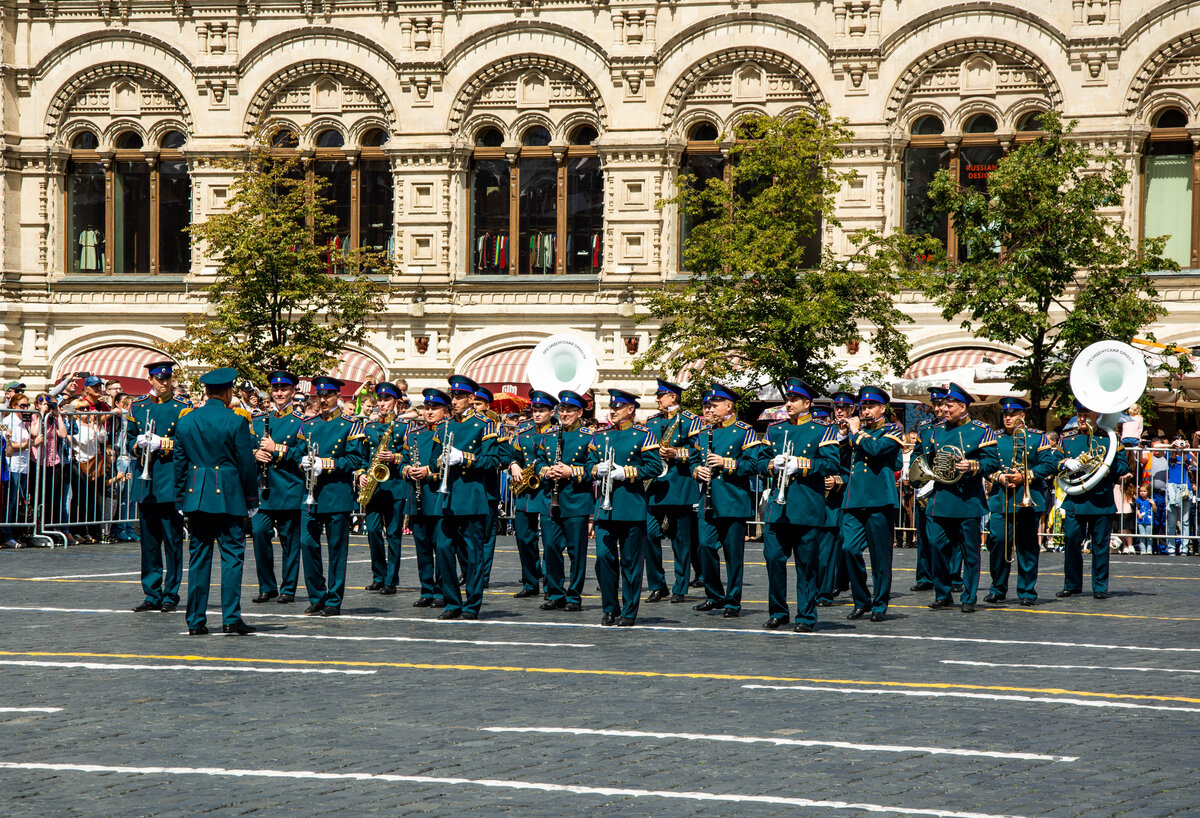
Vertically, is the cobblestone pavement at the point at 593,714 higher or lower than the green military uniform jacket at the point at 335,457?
lower

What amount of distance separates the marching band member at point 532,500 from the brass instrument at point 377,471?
4.24 ft

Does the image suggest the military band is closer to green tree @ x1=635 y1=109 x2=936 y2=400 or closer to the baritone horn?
the baritone horn

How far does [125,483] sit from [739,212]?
11.0 m

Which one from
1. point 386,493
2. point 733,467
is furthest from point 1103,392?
point 386,493

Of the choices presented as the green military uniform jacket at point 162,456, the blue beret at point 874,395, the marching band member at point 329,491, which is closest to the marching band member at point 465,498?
the marching band member at point 329,491

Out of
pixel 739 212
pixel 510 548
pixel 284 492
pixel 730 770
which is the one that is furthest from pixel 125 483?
pixel 730 770

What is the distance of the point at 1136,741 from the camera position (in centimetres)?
888

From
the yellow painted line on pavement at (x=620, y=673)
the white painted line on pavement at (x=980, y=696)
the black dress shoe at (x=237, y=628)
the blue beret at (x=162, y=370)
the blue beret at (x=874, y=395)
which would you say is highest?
the blue beret at (x=162, y=370)

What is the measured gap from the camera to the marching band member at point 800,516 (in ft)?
44.8

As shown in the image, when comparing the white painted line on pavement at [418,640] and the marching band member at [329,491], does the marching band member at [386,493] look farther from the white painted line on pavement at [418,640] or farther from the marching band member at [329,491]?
the white painted line on pavement at [418,640]

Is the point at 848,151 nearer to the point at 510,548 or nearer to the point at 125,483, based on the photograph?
the point at 510,548

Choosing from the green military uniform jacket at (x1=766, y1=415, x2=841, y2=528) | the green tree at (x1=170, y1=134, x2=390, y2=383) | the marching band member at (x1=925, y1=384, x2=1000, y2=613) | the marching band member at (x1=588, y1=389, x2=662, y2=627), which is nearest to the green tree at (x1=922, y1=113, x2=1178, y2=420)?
the marching band member at (x1=925, y1=384, x2=1000, y2=613)

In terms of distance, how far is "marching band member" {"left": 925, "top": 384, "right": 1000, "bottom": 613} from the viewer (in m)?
15.6

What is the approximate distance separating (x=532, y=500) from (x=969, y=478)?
4415 millimetres
